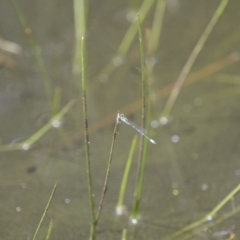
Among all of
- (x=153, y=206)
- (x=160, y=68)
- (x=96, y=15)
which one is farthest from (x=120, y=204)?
(x=96, y=15)

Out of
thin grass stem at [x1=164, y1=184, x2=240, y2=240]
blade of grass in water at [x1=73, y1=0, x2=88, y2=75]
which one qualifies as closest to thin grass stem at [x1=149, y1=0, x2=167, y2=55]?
blade of grass in water at [x1=73, y1=0, x2=88, y2=75]

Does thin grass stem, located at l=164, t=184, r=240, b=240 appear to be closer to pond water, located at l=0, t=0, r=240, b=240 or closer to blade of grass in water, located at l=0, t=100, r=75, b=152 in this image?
pond water, located at l=0, t=0, r=240, b=240

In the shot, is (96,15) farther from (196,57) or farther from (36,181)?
(36,181)

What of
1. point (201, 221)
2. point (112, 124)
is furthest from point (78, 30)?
point (201, 221)

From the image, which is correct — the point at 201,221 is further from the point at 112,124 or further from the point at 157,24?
the point at 157,24

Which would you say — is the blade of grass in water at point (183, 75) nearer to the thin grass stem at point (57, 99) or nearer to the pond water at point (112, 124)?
the pond water at point (112, 124)

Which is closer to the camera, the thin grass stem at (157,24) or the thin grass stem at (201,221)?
the thin grass stem at (201,221)

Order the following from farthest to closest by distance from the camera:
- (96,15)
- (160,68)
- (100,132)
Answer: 1. (96,15)
2. (160,68)
3. (100,132)

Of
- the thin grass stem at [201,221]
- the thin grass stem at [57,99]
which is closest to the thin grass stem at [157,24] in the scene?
the thin grass stem at [57,99]
